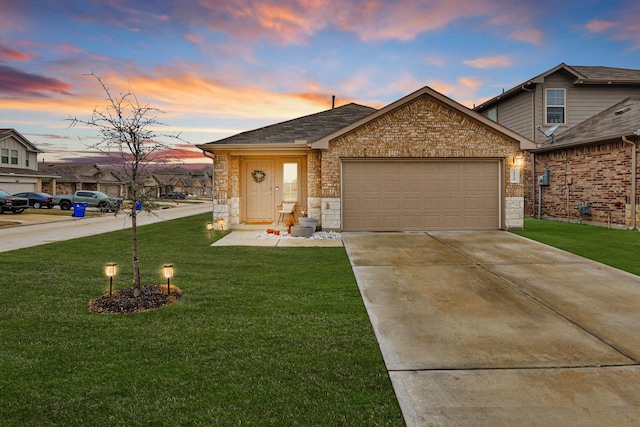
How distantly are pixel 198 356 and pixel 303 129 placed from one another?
42.7 ft

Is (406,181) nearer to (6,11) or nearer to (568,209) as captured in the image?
(568,209)

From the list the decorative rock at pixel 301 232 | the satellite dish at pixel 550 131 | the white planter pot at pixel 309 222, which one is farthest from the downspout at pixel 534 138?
the decorative rock at pixel 301 232

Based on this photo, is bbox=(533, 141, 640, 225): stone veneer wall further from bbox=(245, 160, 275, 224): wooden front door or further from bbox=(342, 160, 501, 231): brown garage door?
bbox=(245, 160, 275, 224): wooden front door

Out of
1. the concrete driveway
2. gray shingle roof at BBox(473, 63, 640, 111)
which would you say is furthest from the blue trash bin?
gray shingle roof at BBox(473, 63, 640, 111)

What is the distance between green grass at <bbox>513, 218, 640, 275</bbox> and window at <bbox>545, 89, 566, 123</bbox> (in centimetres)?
608

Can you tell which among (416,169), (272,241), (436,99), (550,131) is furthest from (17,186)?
(550,131)

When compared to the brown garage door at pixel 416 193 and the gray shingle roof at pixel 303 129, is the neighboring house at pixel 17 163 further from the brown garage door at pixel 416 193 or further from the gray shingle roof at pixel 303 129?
the brown garage door at pixel 416 193

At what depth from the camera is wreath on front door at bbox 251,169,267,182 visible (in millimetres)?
15383

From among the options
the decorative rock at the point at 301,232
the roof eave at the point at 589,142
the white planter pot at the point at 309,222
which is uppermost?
the roof eave at the point at 589,142

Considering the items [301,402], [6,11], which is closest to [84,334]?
[301,402]

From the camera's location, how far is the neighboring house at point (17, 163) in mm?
29522

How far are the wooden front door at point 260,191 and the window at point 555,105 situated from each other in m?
14.0

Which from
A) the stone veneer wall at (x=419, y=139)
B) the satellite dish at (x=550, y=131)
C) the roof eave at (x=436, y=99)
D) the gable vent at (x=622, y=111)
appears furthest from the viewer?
the satellite dish at (x=550, y=131)

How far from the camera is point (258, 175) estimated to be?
15.4m
